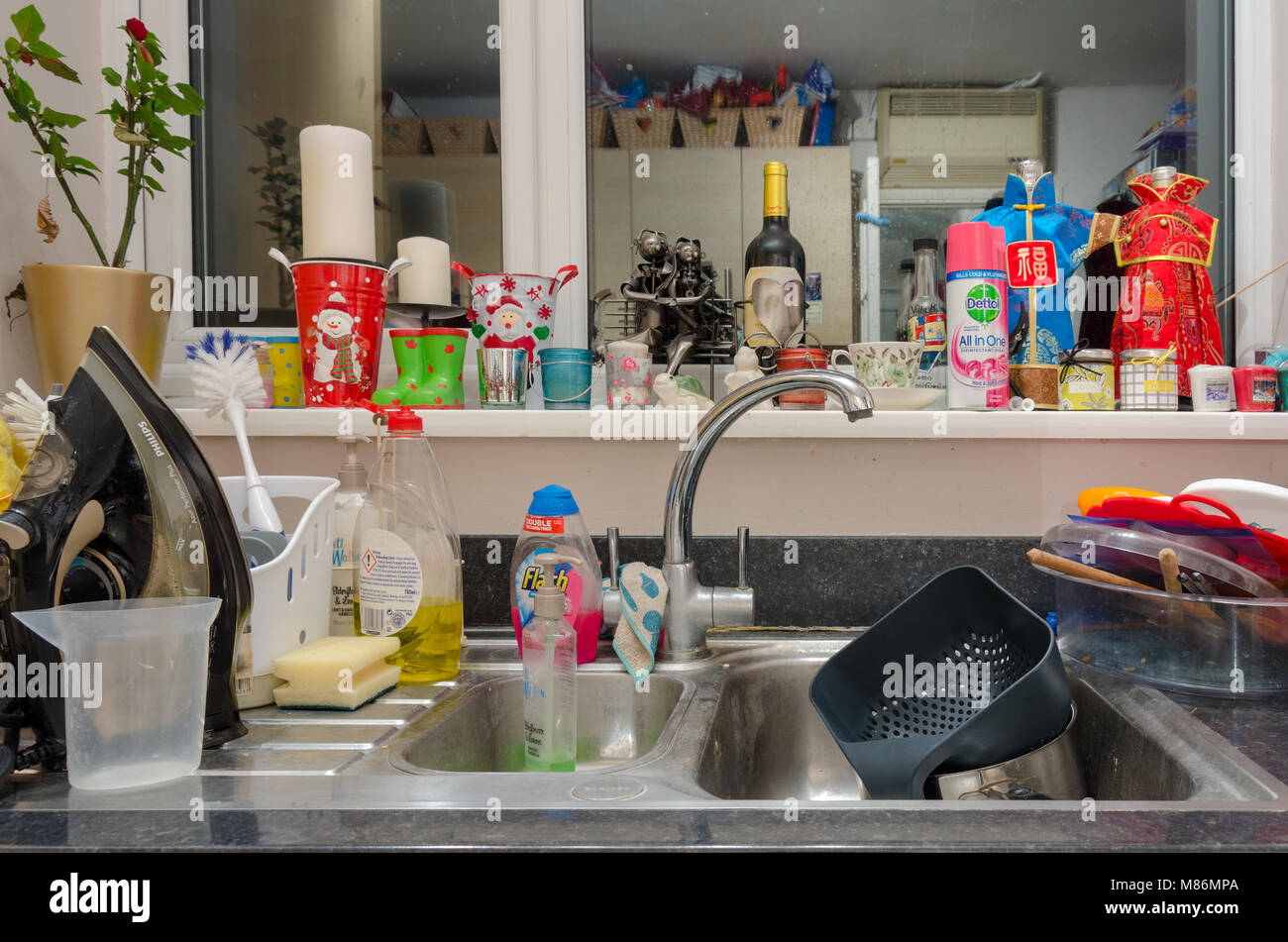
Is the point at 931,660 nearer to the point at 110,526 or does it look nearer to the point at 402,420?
the point at 402,420

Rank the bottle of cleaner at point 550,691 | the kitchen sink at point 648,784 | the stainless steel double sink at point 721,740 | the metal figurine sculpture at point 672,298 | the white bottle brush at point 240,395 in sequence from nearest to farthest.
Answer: the kitchen sink at point 648,784 → the stainless steel double sink at point 721,740 → the bottle of cleaner at point 550,691 → the white bottle brush at point 240,395 → the metal figurine sculpture at point 672,298

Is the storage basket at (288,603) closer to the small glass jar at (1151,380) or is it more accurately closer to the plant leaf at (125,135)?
the plant leaf at (125,135)

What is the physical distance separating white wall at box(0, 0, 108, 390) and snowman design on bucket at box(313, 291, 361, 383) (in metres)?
→ 0.39

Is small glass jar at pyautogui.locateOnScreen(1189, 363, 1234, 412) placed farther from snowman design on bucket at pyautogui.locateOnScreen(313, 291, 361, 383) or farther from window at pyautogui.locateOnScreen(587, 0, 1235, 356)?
snowman design on bucket at pyautogui.locateOnScreen(313, 291, 361, 383)

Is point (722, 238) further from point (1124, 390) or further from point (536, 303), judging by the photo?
point (1124, 390)

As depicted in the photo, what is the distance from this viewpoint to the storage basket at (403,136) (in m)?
1.44

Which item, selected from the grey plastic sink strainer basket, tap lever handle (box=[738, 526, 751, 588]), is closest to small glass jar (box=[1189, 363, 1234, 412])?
the grey plastic sink strainer basket

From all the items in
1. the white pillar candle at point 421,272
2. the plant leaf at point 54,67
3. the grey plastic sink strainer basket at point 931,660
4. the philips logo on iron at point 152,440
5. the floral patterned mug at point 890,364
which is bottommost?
the grey plastic sink strainer basket at point 931,660

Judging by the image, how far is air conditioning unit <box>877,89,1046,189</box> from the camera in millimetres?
1410

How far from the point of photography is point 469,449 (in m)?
1.29

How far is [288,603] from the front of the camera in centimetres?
94

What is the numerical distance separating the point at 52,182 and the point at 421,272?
546 mm

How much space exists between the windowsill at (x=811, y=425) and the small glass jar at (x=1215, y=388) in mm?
23

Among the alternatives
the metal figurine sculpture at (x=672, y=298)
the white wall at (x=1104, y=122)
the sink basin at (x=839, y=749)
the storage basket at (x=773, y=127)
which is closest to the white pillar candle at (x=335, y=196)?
the metal figurine sculpture at (x=672, y=298)
